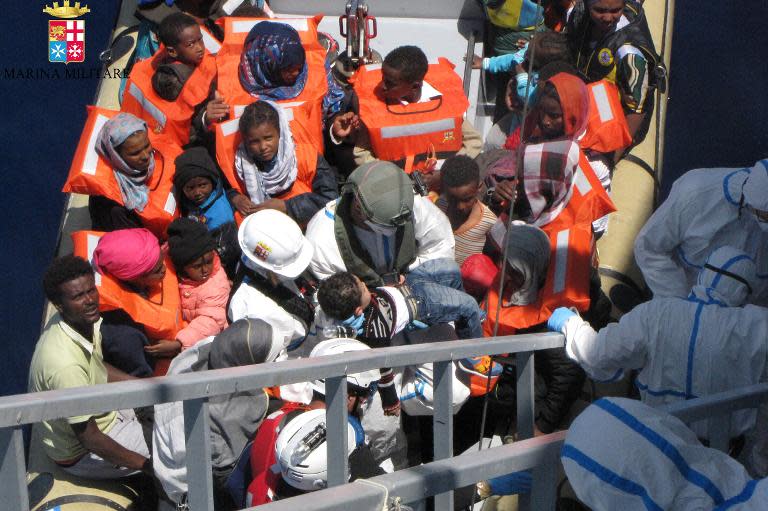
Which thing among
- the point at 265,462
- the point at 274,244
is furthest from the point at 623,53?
the point at 265,462

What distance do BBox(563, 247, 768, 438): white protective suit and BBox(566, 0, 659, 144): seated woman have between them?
1.32m

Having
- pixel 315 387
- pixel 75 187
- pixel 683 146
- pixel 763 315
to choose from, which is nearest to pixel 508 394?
pixel 315 387

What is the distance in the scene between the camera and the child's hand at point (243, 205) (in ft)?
9.66

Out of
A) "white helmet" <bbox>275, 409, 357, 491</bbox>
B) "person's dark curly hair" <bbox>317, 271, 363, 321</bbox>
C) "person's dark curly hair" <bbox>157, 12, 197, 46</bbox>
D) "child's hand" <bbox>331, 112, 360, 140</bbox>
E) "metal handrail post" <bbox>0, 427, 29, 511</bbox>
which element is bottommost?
"white helmet" <bbox>275, 409, 357, 491</bbox>

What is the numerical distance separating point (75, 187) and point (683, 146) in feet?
9.92

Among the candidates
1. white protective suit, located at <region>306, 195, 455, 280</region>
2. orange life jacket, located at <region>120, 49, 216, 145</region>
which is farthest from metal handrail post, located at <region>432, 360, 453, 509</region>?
orange life jacket, located at <region>120, 49, 216, 145</region>

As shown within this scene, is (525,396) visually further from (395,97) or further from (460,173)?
(395,97)

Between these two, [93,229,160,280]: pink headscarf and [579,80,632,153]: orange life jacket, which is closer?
[93,229,160,280]: pink headscarf

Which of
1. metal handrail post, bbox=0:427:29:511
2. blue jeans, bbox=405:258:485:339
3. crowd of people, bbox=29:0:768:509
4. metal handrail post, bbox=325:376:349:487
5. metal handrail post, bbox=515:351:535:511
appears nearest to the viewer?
metal handrail post, bbox=0:427:29:511

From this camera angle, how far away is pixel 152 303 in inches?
104

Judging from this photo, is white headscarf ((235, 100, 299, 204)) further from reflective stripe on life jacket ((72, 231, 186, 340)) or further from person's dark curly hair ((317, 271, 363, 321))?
person's dark curly hair ((317, 271, 363, 321))

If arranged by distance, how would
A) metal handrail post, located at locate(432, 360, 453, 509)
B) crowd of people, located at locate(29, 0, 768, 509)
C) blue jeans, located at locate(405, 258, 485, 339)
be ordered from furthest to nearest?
blue jeans, located at locate(405, 258, 485, 339)
crowd of people, located at locate(29, 0, 768, 509)
metal handrail post, located at locate(432, 360, 453, 509)

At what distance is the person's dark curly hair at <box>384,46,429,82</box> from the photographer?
126 inches

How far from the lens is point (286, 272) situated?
2.60m
